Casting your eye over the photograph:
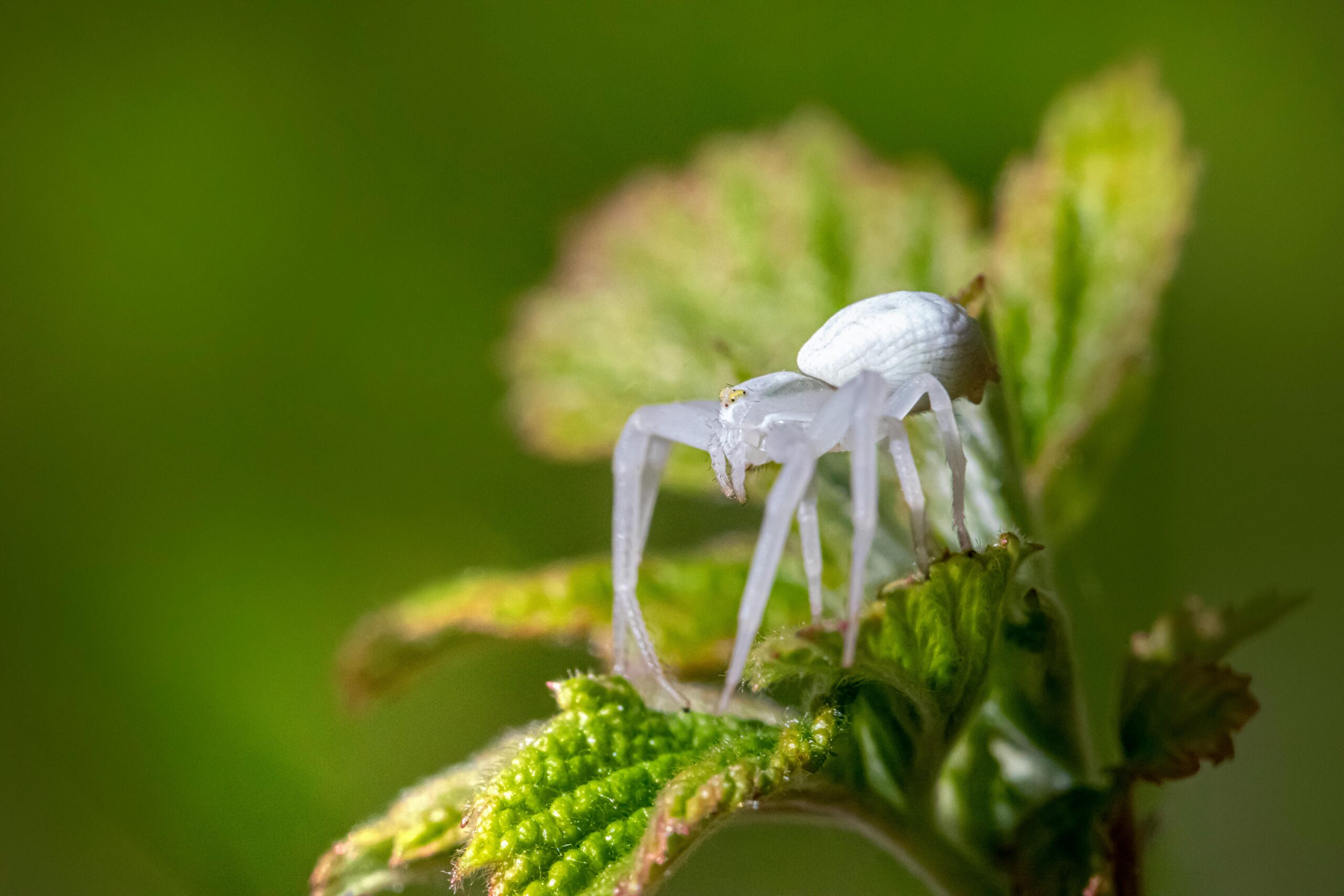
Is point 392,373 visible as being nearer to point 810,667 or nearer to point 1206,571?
point 1206,571

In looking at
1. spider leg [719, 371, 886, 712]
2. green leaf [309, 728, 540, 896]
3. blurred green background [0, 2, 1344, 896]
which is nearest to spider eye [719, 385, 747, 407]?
spider leg [719, 371, 886, 712]

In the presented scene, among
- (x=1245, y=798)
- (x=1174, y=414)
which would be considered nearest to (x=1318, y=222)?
(x=1174, y=414)

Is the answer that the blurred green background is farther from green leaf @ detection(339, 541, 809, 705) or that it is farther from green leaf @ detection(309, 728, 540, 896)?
green leaf @ detection(309, 728, 540, 896)

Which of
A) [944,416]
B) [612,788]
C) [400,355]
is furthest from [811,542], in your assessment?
[400,355]

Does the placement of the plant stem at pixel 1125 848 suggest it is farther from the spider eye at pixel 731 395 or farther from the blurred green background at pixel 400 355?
the blurred green background at pixel 400 355

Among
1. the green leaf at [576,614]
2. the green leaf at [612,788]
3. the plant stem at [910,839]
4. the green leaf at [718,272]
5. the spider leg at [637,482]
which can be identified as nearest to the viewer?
the green leaf at [612,788]

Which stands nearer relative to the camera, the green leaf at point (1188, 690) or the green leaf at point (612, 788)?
the green leaf at point (612, 788)

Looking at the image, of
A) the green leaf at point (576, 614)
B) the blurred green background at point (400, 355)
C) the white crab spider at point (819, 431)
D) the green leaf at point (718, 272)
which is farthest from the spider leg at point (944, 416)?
the blurred green background at point (400, 355)
